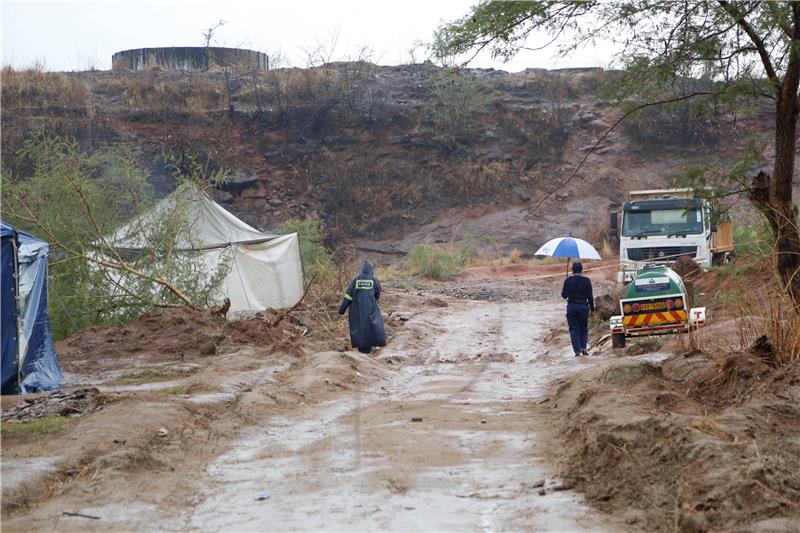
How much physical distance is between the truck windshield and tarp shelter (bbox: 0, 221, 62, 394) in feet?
55.0

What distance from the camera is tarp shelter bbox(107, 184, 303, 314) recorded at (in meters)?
19.4

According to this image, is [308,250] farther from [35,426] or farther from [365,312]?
[35,426]

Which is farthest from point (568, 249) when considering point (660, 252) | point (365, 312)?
point (365, 312)

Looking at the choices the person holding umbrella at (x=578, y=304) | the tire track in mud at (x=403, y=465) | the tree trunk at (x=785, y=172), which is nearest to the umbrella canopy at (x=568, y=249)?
the person holding umbrella at (x=578, y=304)

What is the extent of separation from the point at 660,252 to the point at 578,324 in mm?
11531

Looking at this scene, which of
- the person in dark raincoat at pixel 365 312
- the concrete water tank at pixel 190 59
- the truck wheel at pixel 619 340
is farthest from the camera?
the concrete water tank at pixel 190 59

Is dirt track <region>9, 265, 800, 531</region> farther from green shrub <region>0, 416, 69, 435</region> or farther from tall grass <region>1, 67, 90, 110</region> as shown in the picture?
tall grass <region>1, 67, 90, 110</region>

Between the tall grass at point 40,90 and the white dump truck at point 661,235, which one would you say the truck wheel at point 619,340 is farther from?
the tall grass at point 40,90

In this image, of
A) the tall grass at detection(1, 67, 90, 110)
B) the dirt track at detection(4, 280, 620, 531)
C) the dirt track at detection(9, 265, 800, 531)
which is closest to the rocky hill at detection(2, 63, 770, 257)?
the tall grass at detection(1, 67, 90, 110)

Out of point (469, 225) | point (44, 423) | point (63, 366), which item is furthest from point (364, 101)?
point (44, 423)

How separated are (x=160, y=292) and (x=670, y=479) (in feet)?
44.6

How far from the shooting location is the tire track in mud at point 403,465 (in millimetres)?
6098

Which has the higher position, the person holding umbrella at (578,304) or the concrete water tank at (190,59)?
the concrete water tank at (190,59)

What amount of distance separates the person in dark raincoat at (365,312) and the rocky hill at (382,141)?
26.1m
